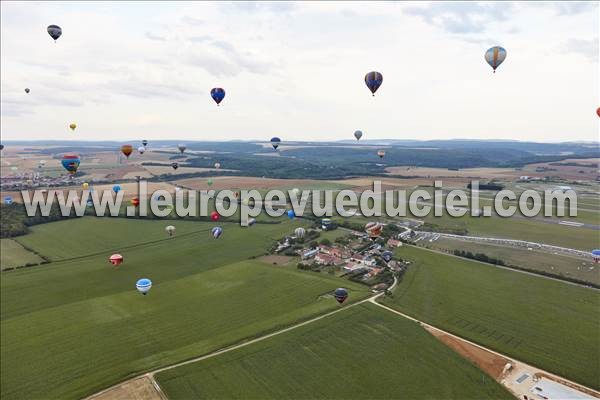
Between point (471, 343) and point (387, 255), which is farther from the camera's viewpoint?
point (387, 255)

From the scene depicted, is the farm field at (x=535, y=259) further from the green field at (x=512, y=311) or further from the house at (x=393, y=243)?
the house at (x=393, y=243)

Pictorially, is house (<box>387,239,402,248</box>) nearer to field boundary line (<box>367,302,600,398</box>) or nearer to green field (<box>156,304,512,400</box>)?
field boundary line (<box>367,302,600,398</box>)

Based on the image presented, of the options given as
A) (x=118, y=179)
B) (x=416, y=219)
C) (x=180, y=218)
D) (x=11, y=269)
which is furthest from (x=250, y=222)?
(x=118, y=179)

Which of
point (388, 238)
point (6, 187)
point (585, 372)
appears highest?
point (6, 187)

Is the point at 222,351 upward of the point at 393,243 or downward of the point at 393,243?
downward

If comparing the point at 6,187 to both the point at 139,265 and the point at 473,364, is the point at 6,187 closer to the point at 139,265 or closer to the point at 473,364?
the point at 139,265

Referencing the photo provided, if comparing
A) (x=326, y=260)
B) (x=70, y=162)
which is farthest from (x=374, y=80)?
(x=70, y=162)

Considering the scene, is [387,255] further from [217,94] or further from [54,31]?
[54,31]
